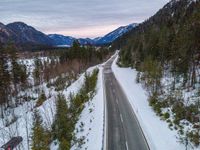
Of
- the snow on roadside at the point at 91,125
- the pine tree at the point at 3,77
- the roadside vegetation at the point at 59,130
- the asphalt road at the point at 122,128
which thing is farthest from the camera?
the pine tree at the point at 3,77

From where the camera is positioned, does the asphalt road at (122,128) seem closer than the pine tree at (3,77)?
Yes

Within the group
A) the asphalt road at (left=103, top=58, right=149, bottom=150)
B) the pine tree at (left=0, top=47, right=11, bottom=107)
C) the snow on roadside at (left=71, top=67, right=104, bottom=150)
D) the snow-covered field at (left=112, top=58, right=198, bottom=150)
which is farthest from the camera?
the pine tree at (left=0, top=47, right=11, bottom=107)

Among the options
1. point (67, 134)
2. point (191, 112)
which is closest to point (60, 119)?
point (67, 134)

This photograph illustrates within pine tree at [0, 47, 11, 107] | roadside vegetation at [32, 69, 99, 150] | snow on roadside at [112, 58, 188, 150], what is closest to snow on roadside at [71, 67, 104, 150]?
roadside vegetation at [32, 69, 99, 150]

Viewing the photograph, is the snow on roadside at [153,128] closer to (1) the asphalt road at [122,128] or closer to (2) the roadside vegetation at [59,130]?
(1) the asphalt road at [122,128]

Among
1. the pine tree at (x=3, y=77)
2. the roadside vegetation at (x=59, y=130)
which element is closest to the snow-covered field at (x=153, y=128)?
the roadside vegetation at (x=59, y=130)

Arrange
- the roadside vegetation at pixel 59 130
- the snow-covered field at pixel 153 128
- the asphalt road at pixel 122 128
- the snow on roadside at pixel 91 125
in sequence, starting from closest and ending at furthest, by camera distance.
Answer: the roadside vegetation at pixel 59 130 → the snow-covered field at pixel 153 128 → the asphalt road at pixel 122 128 → the snow on roadside at pixel 91 125

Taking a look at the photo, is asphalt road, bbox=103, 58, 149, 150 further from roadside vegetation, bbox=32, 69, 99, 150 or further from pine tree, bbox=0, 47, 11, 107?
pine tree, bbox=0, 47, 11, 107

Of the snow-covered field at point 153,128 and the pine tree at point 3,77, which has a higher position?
the pine tree at point 3,77

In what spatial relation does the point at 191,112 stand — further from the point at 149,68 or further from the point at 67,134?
the point at 149,68
